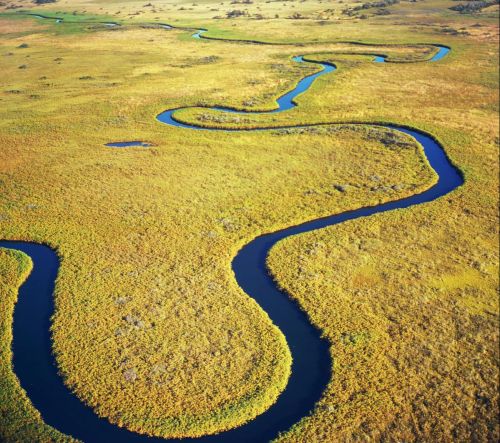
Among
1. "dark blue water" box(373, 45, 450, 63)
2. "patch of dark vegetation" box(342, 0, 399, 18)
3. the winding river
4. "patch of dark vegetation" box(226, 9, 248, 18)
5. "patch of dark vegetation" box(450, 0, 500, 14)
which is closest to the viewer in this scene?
the winding river

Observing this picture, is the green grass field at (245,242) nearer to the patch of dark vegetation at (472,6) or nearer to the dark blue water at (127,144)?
the dark blue water at (127,144)

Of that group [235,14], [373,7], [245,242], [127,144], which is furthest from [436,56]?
[235,14]

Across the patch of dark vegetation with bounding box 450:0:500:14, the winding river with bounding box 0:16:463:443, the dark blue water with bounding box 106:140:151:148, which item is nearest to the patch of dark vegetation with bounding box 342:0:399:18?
the patch of dark vegetation with bounding box 450:0:500:14

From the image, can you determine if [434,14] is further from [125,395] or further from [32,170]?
[125,395]

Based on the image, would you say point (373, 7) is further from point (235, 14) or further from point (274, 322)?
point (274, 322)

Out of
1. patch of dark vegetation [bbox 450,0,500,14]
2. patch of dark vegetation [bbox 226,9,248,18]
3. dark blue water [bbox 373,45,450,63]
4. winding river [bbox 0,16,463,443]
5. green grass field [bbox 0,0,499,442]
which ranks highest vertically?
patch of dark vegetation [bbox 450,0,500,14]

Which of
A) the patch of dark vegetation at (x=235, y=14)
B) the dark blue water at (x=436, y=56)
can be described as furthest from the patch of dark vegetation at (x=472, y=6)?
the patch of dark vegetation at (x=235, y=14)

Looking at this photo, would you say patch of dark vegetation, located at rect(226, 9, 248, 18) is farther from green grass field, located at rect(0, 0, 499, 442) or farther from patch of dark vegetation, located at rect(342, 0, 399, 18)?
green grass field, located at rect(0, 0, 499, 442)
